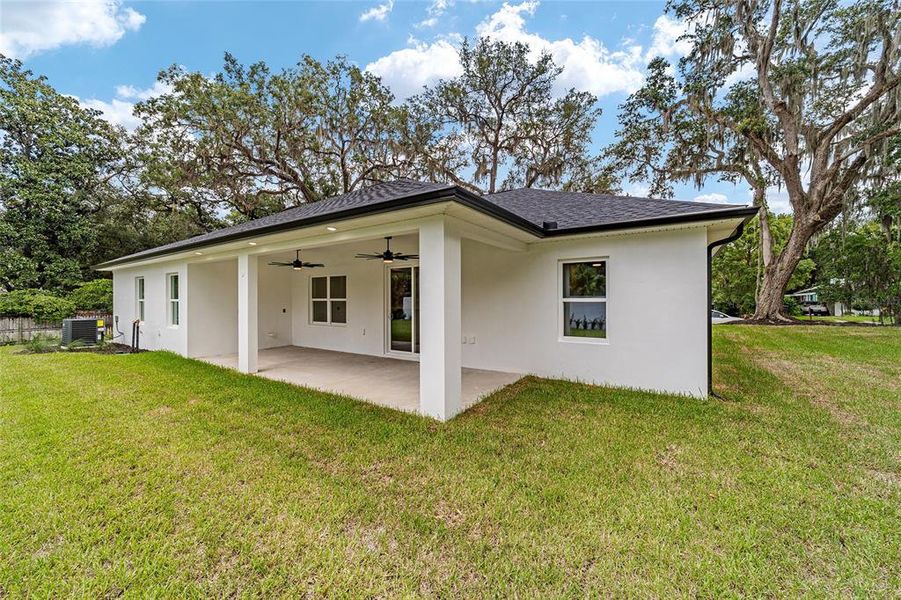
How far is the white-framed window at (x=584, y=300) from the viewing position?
5.85 metres

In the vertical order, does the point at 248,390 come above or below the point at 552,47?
below

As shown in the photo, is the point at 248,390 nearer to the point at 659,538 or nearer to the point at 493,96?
the point at 659,538

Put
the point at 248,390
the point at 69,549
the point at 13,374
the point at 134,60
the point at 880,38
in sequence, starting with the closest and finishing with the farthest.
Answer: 1. the point at 69,549
2. the point at 248,390
3. the point at 13,374
4. the point at 880,38
5. the point at 134,60

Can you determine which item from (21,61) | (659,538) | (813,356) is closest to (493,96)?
(813,356)

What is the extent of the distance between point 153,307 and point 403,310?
709 centimetres

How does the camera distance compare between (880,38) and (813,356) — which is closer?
(813,356)

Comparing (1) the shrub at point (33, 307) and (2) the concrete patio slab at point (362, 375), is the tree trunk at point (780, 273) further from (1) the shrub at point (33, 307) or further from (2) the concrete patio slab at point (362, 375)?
(1) the shrub at point (33, 307)

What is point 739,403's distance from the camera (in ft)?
16.0

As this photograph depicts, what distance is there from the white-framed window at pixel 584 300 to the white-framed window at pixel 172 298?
929 centimetres

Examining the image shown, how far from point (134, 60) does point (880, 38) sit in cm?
2232

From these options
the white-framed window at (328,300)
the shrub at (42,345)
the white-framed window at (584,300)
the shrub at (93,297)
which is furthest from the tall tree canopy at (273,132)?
the white-framed window at (584,300)

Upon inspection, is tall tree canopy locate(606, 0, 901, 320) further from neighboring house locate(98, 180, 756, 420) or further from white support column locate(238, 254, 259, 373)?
white support column locate(238, 254, 259, 373)

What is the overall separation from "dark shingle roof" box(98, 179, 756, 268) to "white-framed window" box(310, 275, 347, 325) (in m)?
2.98

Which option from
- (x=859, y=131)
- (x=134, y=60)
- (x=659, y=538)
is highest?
(x=134, y=60)
